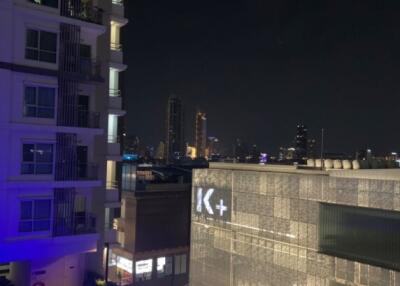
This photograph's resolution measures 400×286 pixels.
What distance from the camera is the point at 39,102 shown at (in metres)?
17.6

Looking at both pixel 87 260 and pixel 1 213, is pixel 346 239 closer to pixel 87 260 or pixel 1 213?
pixel 87 260

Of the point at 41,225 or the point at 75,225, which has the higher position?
the point at 41,225

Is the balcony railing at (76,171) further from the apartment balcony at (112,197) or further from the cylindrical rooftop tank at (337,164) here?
the cylindrical rooftop tank at (337,164)

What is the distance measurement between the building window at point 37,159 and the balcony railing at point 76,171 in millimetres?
399

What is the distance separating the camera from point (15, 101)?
17.0m

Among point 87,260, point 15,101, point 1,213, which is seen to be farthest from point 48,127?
point 87,260

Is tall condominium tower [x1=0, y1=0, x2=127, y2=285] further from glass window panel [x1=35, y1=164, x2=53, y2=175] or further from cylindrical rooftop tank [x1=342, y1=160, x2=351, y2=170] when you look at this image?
cylindrical rooftop tank [x1=342, y1=160, x2=351, y2=170]

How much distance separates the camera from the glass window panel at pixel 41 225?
1756 cm

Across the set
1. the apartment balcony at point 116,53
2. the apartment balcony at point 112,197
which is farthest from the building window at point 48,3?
the apartment balcony at point 112,197

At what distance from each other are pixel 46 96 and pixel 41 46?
6.67 ft

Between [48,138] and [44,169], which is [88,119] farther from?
[44,169]

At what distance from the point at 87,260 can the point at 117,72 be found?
10003 millimetres

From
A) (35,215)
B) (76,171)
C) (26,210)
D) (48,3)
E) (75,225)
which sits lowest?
(75,225)

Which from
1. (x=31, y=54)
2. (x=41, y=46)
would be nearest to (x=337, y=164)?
(x=41, y=46)
